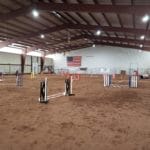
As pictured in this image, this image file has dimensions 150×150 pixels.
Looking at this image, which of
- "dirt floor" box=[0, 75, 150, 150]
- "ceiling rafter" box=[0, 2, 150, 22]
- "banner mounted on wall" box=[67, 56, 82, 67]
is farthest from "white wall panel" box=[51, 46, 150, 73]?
"dirt floor" box=[0, 75, 150, 150]

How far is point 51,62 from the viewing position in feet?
160

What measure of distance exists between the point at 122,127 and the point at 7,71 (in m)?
34.0

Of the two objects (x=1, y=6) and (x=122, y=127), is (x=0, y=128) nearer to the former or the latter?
(x=122, y=127)

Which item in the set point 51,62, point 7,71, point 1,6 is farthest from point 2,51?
point 1,6

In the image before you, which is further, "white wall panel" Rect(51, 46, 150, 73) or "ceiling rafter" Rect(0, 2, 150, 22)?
"white wall panel" Rect(51, 46, 150, 73)

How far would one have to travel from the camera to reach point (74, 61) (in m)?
46.1

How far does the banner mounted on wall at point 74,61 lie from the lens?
45.6m


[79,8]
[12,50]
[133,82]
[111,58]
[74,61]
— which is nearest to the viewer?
[79,8]

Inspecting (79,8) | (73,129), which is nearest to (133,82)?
(79,8)

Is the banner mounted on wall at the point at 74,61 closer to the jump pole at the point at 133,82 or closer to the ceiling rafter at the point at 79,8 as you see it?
the jump pole at the point at 133,82

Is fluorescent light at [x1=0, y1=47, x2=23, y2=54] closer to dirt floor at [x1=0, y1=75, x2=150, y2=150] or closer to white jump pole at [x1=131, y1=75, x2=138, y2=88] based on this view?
white jump pole at [x1=131, y1=75, x2=138, y2=88]

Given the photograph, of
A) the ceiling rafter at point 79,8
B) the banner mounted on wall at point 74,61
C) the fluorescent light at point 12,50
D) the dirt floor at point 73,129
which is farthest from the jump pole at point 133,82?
the banner mounted on wall at point 74,61

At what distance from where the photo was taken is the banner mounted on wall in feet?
149

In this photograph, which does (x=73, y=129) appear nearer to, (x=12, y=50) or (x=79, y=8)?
(x=79, y=8)
